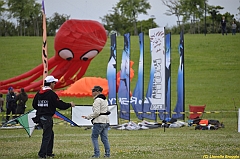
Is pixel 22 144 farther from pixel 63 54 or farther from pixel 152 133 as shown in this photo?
pixel 63 54

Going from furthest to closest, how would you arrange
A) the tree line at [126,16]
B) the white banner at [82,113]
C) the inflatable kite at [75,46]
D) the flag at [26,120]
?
the tree line at [126,16] → the inflatable kite at [75,46] → the white banner at [82,113] → the flag at [26,120]

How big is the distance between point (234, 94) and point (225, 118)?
9024 mm

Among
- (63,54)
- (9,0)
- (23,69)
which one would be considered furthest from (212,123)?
(9,0)

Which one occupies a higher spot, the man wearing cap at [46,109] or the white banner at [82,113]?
the man wearing cap at [46,109]

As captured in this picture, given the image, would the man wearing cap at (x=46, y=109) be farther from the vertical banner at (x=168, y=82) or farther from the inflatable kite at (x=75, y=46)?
the inflatable kite at (x=75, y=46)

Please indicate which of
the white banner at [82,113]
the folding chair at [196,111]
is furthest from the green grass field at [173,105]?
the folding chair at [196,111]

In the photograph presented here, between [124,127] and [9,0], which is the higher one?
[9,0]

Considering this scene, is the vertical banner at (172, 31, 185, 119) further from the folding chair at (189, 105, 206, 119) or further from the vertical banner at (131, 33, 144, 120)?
the vertical banner at (131, 33, 144, 120)

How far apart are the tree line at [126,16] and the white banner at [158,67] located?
4407cm

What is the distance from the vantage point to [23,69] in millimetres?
46688

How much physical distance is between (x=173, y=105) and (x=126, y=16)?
45.1m

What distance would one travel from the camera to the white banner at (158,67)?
878 inches

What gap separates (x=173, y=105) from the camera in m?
30.8

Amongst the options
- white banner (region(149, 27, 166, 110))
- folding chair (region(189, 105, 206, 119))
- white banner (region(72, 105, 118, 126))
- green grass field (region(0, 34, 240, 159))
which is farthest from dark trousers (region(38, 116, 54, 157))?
folding chair (region(189, 105, 206, 119))
